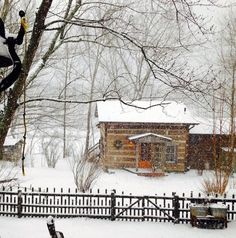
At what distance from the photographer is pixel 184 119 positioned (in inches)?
1027

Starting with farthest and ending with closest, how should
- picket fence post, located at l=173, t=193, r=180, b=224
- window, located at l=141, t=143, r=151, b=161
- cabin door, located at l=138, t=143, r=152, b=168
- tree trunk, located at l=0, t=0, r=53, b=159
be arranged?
window, located at l=141, t=143, r=151, b=161 < cabin door, located at l=138, t=143, r=152, b=168 < picket fence post, located at l=173, t=193, r=180, b=224 < tree trunk, located at l=0, t=0, r=53, b=159

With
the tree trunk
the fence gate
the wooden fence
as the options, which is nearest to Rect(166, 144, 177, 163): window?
the wooden fence

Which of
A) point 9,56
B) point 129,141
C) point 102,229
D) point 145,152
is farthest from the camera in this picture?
point 145,152

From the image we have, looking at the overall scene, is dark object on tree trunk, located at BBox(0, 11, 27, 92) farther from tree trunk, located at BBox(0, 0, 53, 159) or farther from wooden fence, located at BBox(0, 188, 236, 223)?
wooden fence, located at BBox(0, 188, 236, 223)

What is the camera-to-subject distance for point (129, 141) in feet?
87.6

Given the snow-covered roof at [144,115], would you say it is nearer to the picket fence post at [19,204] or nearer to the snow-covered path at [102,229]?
the picket fence post at [19,204]

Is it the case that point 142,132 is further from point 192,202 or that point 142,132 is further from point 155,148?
point 192,202

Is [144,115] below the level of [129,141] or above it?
above

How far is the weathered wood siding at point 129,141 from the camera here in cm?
2647

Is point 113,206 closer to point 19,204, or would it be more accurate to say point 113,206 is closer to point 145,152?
point 19,204

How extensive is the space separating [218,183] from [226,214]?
3.26 metres

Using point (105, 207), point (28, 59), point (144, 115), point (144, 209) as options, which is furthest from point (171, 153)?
point (28, 59)

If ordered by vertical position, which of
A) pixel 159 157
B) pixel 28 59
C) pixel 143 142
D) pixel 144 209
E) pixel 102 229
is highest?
pixel 28 59

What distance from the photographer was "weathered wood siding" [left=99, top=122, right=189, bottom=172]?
26470 millimetres
